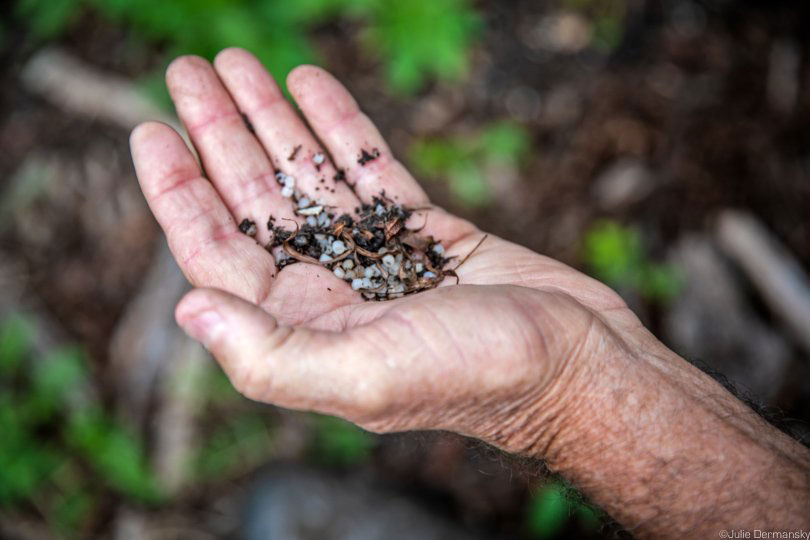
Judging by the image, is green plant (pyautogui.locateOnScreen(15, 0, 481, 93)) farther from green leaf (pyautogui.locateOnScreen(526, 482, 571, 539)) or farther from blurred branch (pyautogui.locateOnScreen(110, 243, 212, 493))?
green leaf (pyautogui.locateOnScreen(526, 482, 571, 539))

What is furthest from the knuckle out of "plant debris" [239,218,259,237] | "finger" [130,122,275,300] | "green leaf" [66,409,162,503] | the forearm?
"green leaf" [66,409,162,503]

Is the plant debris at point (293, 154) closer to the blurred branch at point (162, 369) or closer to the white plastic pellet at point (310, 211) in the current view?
the white plastic pellet at point (310, 211)

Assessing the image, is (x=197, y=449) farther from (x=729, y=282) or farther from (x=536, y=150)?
(x=729, y=282)

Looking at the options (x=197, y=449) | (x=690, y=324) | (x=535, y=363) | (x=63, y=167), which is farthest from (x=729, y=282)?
(x=63, y=167)

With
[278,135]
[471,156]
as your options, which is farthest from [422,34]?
[278,135]

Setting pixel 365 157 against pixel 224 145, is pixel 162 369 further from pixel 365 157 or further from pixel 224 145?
pixel 365 157

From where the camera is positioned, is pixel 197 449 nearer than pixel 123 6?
Yes

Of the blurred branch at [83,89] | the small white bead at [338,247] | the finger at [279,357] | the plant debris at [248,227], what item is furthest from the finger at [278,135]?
the blurred branch at [83,89]
